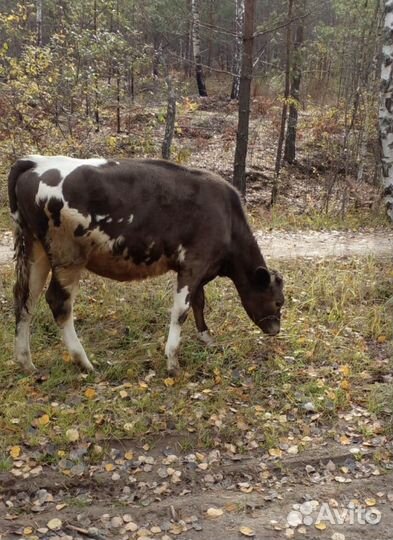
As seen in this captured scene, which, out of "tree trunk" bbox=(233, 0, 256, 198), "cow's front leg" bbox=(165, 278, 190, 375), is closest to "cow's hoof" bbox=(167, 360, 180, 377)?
"cow's front leg" bbox=(165, 278, 190, 375)

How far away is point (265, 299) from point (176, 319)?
123 centimetres

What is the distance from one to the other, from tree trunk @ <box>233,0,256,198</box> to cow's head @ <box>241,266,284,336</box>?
734 cm

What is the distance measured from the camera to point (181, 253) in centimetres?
622

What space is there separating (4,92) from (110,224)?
849 centimetres

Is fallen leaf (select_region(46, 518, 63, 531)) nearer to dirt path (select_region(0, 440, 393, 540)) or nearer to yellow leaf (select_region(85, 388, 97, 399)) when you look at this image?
dirt path (select_region(0, 440, 393, 540))

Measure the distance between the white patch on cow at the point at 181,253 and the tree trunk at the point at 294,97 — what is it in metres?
10.5

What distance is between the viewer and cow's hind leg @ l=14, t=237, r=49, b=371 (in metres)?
5.95

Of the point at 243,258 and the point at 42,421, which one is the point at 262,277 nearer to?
the point at 243,258

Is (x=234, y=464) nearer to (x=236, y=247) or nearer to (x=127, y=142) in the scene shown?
(x=236, y=247)

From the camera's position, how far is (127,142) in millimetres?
16078

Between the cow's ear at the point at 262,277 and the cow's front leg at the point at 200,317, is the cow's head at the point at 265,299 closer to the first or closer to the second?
the cow's ear at the point at 262,277

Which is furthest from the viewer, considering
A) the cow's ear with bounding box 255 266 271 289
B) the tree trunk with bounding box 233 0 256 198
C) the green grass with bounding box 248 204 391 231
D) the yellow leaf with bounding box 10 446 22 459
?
the green grass with bounding box 248 204 391 231

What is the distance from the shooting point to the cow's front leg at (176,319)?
6.26 metres

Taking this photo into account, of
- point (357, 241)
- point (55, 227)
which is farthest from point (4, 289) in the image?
point (357, 241)
